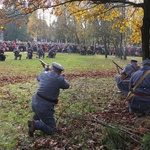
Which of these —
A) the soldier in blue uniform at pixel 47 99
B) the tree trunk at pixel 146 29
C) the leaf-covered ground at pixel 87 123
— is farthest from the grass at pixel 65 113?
the tree trunk at pixel 146 29

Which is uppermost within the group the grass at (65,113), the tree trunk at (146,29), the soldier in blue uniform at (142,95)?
the tree trunk at (146,29)

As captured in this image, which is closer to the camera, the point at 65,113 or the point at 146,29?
the point at 65,113

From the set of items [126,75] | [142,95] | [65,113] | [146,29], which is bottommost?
[65,113]

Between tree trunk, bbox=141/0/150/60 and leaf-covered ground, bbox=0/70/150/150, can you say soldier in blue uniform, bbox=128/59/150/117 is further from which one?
tree trunk, bbox=141/0/150/60

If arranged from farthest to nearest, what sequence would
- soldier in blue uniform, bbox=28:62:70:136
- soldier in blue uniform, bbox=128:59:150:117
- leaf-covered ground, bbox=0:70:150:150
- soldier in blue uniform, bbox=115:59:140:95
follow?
soldier in blue uniform, bbox=115:59:140:95 < soldier in blue uniform, bbox=128:59:150:117 < soldier in blue uniform, bbox=28:62:70:136 < leaf-covered ground, bbox=0:70:150:150

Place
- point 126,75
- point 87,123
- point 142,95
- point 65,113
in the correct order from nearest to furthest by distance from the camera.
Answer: point 87,123 → point 142,95 → point 65,113 → point 126,75

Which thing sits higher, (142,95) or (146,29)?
(146,29)

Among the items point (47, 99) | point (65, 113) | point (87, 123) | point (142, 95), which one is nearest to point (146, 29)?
point (142, 95)

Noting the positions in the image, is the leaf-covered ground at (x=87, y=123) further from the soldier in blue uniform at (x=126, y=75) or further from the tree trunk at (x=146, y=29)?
the tree trunk at (x=146, y=29)

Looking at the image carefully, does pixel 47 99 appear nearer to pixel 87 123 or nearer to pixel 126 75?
pixel 87 123

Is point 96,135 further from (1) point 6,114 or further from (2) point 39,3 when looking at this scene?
(2) point 39,3

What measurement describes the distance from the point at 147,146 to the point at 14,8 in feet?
24.9

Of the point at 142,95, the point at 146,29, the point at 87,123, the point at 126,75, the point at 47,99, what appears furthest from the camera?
the point at 146,29

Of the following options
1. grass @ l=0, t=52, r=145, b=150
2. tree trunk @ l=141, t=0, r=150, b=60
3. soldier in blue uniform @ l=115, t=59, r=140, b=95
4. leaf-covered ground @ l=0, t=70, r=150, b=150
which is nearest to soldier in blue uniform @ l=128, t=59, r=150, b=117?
leaf-covered ground @ l=0, t=70, r=150, b=150
